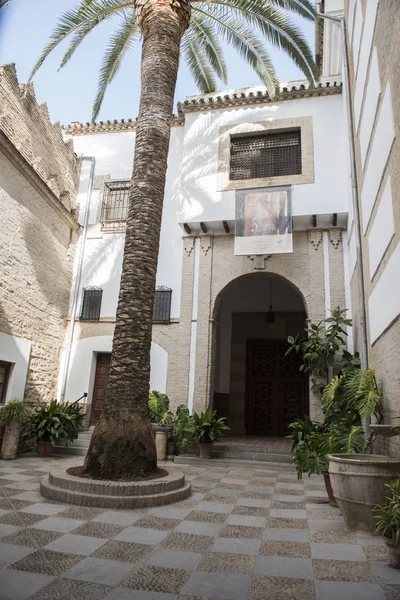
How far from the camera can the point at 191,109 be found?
1235 cm

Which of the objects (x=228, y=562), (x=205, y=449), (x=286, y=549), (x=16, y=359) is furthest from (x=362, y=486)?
(x=16, y=359)

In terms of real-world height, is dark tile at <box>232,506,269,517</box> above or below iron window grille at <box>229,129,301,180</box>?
below

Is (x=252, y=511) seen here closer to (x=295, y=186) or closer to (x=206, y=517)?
(x=206, y=517)

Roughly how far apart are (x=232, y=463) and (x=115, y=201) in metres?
8.19

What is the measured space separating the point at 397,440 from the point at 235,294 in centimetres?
960

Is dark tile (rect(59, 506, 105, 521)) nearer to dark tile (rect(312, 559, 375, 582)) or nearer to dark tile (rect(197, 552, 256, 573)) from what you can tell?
dark tile (rect(197, 552, 256, 573))

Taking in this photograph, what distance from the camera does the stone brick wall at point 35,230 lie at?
31.2ft

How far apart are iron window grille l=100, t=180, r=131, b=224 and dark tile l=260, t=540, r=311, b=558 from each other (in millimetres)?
10285

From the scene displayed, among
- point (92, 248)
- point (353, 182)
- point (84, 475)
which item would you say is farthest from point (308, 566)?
point (92, 248)

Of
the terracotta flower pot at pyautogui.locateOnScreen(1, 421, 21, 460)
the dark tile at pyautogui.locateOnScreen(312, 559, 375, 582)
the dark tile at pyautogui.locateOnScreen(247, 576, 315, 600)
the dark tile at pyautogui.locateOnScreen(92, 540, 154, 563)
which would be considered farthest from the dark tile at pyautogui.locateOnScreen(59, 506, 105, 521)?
the terracotta flower pot at pyautogui.locateOnScreen(1, 421, 21, 460)

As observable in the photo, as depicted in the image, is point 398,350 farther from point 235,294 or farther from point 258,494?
point 235,294

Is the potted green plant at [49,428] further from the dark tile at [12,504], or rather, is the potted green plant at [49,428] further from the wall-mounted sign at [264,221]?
the wall-mounted sign at [264,221]

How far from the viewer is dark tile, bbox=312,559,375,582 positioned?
307 centimetres

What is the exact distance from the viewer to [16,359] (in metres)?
9.87
